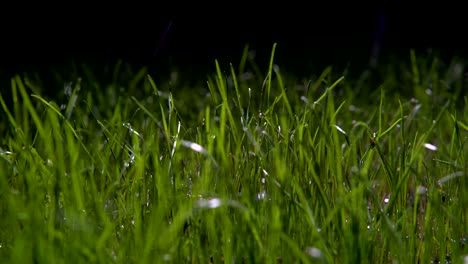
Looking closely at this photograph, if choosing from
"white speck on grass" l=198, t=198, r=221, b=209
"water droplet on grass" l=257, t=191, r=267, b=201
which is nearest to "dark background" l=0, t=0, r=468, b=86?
"water droplet on grass" l=257, t=191, r=267, b=201

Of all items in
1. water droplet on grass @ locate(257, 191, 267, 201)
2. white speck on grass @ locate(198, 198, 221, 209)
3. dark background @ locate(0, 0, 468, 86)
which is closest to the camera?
white speck on grass @ locate(198, 198, 221, 209)

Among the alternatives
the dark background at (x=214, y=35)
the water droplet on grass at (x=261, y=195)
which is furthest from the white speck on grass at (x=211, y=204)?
the dark background at (x=214, y=35)

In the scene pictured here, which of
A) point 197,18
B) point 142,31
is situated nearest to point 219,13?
point 197,18

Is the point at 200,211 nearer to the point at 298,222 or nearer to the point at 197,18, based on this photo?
the point at 298,222

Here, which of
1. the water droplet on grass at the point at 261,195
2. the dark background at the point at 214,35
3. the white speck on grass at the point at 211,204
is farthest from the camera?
the dark background at the point at 214,35

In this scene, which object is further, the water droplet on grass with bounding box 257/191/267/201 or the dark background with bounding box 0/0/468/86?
the dark background with bounding box 0/0/468/86

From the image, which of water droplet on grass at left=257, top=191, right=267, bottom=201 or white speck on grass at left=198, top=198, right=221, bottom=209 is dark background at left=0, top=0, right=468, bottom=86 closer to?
water droplet on grass at left=257, top=191, right=267, bottom=201

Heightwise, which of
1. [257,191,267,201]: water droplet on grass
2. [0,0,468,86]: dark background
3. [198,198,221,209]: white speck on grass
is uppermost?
[198,198,221,209]: white speck on grass

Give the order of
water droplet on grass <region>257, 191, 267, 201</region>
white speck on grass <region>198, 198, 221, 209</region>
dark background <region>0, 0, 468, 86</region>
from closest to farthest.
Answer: white speck on grass <region>198, 198, 221, 209</region>, water droplet on grass <region>257, 191, 267, 201</region>, dark background <region>0, 0, 468, 86</region>

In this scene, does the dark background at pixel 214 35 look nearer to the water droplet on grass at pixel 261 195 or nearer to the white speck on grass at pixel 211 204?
the water droplet on grass at pixel 261 195
